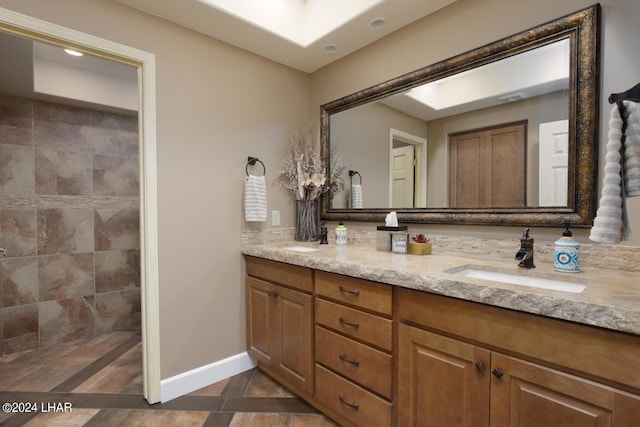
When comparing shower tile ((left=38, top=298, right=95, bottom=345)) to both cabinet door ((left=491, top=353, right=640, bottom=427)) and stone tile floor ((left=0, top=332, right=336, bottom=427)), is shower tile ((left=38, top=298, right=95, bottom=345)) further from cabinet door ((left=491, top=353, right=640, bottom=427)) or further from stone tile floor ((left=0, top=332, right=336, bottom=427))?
cabinet door ((left=491, top=353, right=640, bottom=427))

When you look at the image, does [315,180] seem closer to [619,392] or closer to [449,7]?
[449,7]

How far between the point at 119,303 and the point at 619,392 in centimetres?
358

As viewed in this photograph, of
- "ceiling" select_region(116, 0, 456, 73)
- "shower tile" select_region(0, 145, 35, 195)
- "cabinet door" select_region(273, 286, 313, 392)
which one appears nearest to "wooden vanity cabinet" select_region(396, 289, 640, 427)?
"cabinet door" select_region(273, 286, 313, 392)

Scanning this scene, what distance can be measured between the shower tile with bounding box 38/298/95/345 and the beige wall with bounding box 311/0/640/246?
108 inches

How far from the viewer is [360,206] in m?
2.29

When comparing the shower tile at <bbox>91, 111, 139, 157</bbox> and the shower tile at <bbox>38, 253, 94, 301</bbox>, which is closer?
the shower tile at <bbox>38, 253, 94, 301</bbox>

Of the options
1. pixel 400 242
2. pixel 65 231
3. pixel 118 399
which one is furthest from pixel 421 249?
pixel 65 231

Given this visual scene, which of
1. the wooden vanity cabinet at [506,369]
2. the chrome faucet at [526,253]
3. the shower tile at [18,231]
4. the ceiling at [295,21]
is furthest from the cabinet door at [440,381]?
the shower tile at [18,231]

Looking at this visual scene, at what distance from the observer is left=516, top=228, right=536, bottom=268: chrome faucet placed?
133cm

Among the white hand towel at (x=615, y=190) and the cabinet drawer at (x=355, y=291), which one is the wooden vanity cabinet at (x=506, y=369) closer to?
the cabinet drawer at (x=355, y=291)

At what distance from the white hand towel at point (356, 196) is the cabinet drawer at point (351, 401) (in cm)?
113

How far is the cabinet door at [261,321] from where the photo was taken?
2.00 meters

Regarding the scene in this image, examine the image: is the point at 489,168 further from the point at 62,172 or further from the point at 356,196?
the point at 62,172

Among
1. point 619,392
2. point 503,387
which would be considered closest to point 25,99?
point 503,387
